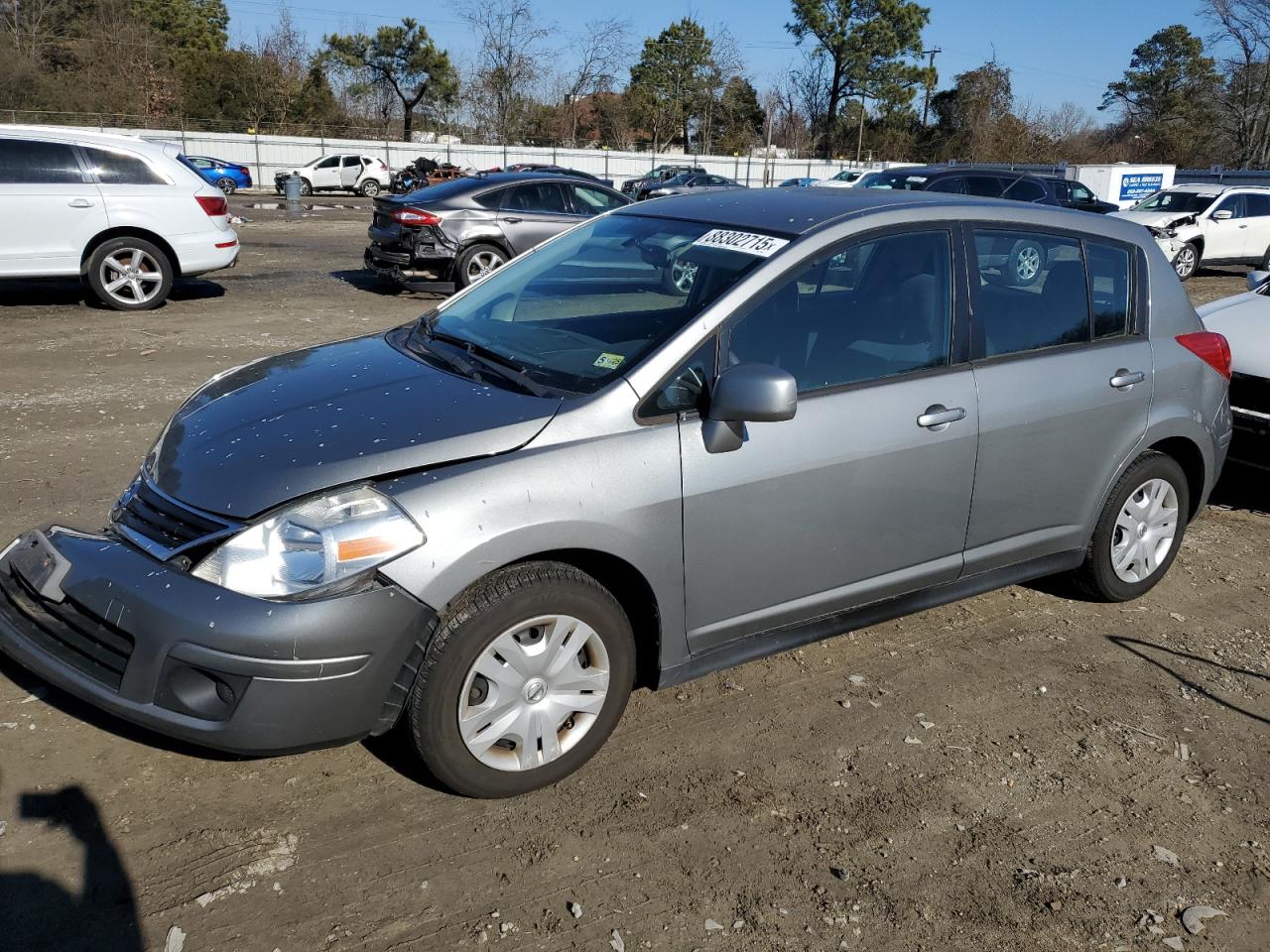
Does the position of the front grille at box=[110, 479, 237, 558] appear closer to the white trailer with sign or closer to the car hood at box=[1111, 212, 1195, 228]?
the car hood at box=[1111, 212, 1195, 228]

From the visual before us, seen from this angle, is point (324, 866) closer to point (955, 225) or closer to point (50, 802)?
point (50, 802)

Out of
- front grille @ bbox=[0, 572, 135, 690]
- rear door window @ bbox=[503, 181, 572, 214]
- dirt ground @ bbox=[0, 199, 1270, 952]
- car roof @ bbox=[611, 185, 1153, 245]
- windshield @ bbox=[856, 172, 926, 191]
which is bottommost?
dirt ground @ bbox=[0, 199, 1270, 952]

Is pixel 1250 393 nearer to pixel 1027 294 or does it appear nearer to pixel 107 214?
pixel 1027 294

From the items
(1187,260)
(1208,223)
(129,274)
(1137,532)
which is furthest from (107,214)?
(1208,223)

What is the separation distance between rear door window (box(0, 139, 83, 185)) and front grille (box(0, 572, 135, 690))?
29.0 ft

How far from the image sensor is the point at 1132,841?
3.09 m

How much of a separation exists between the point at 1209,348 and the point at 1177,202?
57.7 ft

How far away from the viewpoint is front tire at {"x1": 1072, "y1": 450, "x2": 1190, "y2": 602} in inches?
177

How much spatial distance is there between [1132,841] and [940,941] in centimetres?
83

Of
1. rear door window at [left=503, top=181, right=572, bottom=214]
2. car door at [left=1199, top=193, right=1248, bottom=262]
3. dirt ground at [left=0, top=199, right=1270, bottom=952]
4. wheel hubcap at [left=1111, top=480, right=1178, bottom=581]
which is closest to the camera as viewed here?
dirt ground at [left=0, top=199, right=1270, bottom=952]

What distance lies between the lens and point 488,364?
358 cm

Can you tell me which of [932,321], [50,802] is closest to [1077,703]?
[932,321]

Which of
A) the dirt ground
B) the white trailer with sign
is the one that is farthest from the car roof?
the white trailer with sign

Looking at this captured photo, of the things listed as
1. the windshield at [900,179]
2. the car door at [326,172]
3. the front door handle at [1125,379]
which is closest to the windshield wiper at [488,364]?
the front door handle at [1125,379]
